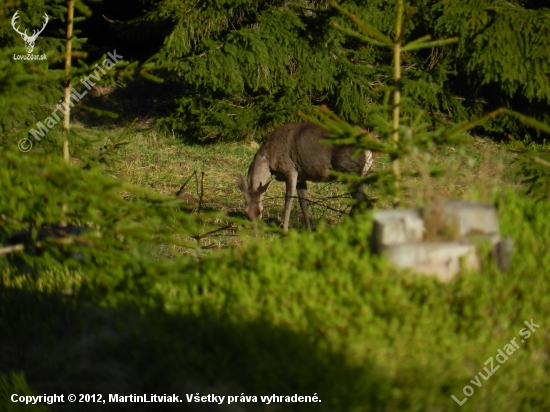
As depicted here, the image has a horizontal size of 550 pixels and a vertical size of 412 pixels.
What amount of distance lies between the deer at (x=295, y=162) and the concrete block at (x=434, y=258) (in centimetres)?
687

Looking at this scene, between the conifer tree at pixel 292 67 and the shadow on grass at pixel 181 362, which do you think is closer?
the shadow on grass at pixel 181 362

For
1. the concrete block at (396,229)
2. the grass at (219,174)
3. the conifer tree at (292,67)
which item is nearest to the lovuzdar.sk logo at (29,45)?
the grass at (219,174)

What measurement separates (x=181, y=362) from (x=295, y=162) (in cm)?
778

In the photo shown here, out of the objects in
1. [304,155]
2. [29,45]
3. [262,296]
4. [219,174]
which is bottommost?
[219,174]

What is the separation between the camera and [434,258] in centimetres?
351

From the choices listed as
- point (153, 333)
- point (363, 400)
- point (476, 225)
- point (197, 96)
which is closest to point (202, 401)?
point (153, 333)

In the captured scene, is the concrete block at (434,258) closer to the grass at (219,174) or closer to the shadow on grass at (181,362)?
the shadow on grass at (181,362)

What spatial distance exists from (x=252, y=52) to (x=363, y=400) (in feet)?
45.4

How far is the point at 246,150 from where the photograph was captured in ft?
53.7

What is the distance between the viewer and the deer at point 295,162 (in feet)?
34.8

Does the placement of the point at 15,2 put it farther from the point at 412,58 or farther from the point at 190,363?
the point at 412,58
